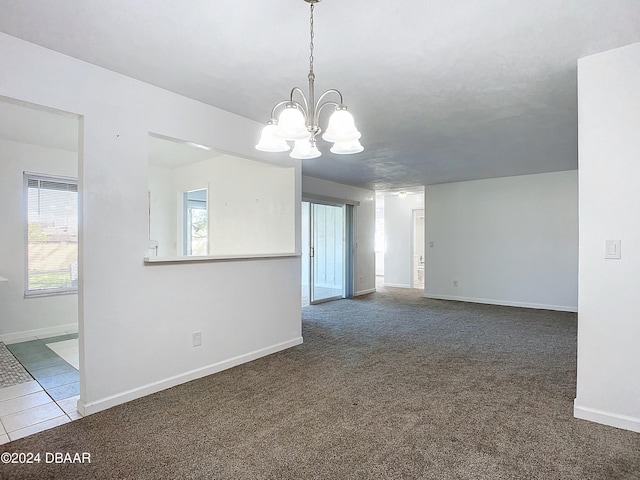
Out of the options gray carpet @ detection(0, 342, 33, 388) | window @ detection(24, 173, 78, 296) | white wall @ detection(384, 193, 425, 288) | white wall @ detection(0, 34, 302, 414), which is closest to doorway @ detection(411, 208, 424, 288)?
white wall @ detection(384, 193, 425, 288)

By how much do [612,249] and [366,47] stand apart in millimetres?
1946

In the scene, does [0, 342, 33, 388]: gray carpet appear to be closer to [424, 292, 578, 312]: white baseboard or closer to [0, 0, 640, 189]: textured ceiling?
[0, 0, 640, 189]: textured ceiling

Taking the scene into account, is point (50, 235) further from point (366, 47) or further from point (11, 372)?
point (366, 47)

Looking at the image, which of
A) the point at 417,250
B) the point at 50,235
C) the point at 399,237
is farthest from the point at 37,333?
the point at 417,250

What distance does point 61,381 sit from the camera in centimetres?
301

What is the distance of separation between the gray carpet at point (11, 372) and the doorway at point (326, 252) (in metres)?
4.15

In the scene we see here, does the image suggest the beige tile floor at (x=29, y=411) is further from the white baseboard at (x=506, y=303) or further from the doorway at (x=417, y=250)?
the doorway at (x=417, y=250)

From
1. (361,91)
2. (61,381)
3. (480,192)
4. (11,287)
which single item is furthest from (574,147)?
(11,287)

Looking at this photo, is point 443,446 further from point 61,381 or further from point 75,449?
point 61,381

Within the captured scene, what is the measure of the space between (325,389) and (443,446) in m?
1.01

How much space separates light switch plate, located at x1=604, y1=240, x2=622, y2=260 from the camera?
7.19ft

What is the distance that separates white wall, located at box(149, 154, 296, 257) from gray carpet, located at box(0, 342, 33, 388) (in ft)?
7.74

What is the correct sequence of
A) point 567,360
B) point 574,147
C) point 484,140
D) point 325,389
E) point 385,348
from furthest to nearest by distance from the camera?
point 574,147, point 484,140, point 385,348, point 567,360, point 325,389

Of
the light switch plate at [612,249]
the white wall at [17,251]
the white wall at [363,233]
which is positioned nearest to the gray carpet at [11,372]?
the white wall at [17,251]
